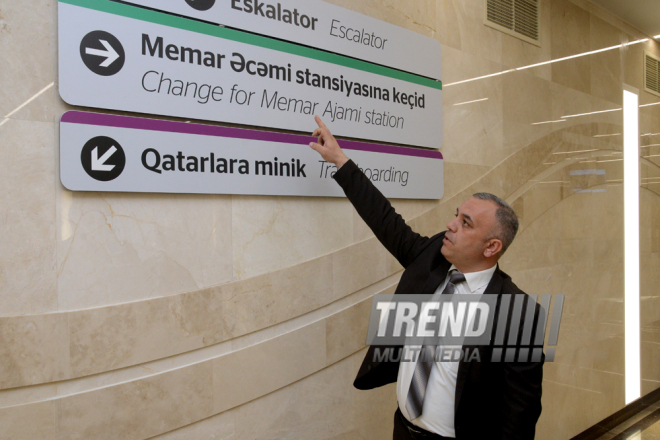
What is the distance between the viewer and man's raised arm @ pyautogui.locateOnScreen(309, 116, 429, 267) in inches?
77.0

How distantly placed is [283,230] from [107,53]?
93 cm

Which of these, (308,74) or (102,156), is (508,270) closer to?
(308,74)

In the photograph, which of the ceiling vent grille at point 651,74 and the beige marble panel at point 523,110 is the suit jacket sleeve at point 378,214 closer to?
the beige marble panel at point 523,110

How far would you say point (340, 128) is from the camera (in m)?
2.24

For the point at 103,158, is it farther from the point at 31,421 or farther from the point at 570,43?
the point at 570,43

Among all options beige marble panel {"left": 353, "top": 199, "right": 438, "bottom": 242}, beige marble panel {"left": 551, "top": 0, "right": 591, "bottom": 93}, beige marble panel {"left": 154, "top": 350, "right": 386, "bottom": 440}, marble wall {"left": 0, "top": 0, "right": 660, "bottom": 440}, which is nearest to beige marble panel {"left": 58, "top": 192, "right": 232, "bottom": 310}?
marble wall {"left": 0, "top": 0, "right": 660, "bottom": 440}

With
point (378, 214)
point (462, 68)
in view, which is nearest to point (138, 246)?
point (378, 214)

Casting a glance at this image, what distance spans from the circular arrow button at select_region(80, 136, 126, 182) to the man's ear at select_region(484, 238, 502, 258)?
1312 millimetres

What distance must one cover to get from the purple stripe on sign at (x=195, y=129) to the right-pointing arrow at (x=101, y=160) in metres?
0.09

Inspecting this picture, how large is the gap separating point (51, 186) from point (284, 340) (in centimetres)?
107

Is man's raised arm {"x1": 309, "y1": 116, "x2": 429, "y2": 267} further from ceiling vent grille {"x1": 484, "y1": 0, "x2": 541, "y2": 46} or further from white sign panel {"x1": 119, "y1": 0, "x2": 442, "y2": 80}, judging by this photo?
ceiling vent grille {"x1": 484, "y1": 0, "x2": 541, "y2": 46}

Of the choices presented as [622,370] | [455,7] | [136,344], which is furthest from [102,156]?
[622,370]

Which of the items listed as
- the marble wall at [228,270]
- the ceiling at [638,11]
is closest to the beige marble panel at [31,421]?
the marble wall at [228,270]

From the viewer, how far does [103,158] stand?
1618 mm
